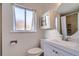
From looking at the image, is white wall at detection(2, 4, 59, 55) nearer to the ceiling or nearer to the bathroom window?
the bathroom window

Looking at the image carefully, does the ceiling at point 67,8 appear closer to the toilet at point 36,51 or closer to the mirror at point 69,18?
the mirror at point 69,18

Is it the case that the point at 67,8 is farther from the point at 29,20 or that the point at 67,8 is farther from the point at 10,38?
the point at 10,38

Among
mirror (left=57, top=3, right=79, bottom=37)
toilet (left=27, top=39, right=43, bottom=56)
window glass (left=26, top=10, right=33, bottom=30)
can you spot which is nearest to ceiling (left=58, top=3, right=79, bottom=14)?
mirror (left=57, top=3, right=79, bottom=37)

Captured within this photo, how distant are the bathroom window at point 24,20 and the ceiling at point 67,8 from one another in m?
0.46

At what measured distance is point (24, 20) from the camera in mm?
1859

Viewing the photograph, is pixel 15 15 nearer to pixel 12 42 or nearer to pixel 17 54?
pixel 12 42

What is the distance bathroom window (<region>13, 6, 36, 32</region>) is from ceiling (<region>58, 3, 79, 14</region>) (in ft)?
1.52

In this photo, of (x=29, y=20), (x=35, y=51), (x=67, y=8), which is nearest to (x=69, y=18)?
(x=67, y=8)

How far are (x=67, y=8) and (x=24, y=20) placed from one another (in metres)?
0.73

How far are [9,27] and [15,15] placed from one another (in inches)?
9.0

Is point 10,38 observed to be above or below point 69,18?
below

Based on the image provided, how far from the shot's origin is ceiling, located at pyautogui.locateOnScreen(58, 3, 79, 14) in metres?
1.62

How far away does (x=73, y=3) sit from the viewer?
5.43ft

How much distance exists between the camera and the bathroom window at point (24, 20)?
185cm
